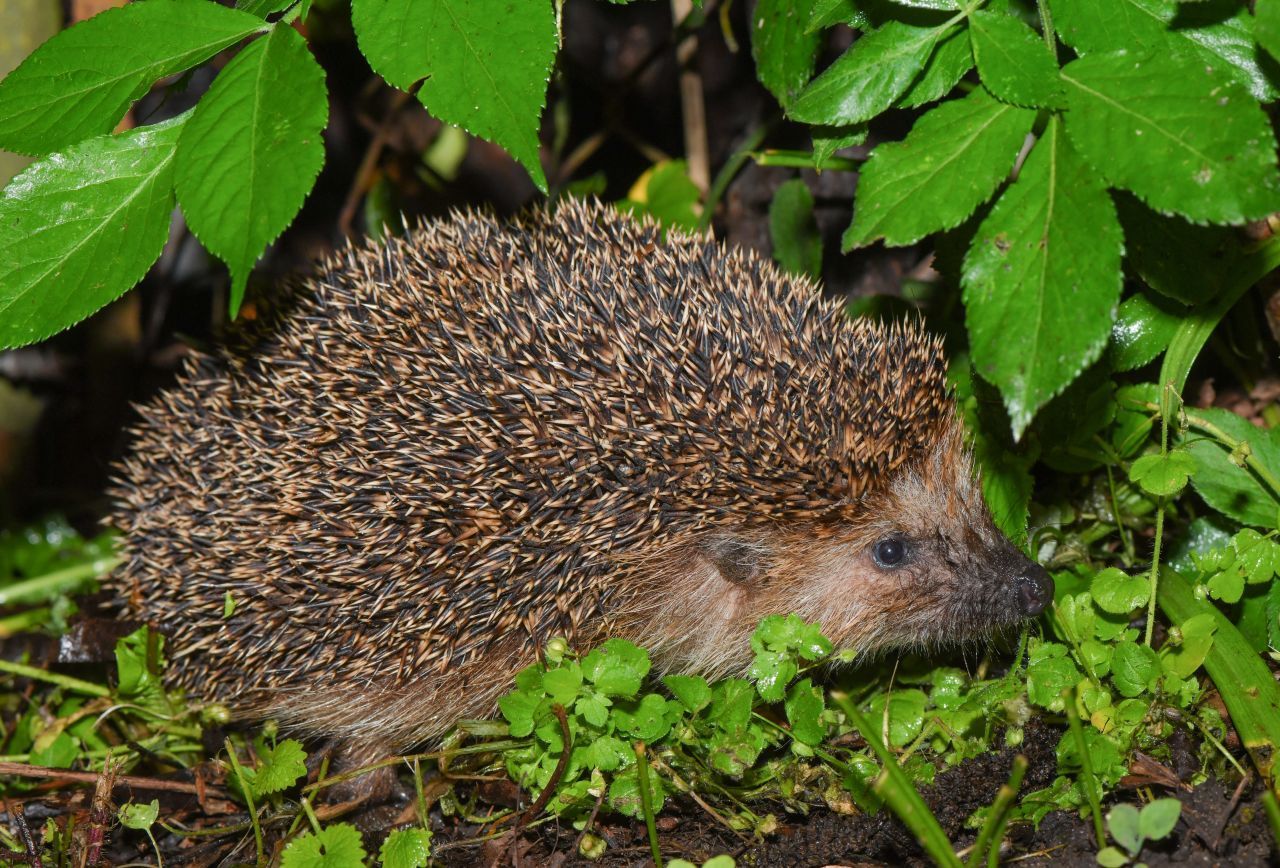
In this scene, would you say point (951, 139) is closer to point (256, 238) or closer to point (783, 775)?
point (256, 238)

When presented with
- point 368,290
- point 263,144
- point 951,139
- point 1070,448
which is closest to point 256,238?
point 263,144

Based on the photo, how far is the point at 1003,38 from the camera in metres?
2.64

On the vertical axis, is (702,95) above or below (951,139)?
below

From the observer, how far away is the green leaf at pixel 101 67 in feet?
8.82

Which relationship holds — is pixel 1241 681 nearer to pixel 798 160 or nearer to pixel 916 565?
pixel 916 565

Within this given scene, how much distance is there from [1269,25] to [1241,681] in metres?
1.61

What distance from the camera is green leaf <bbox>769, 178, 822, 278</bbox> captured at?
4227mm

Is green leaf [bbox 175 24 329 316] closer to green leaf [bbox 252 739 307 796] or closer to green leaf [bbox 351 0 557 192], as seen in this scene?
green leaf [bbox 351 0 557 192]

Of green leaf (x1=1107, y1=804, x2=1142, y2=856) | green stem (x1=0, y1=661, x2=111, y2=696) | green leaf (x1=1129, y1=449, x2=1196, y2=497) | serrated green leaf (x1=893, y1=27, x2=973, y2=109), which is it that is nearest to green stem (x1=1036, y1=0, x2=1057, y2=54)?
serrated green leaf (x1=893, y1=27, x2=973, y2=109)

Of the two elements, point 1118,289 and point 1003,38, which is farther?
point 1003,38

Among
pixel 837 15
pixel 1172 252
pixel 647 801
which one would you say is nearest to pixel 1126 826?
pixel 647 801

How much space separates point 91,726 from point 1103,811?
3207 millimetres

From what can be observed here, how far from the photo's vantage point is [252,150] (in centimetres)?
250

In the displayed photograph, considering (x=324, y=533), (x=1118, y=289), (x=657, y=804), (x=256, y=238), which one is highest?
(x=256, y=238)
